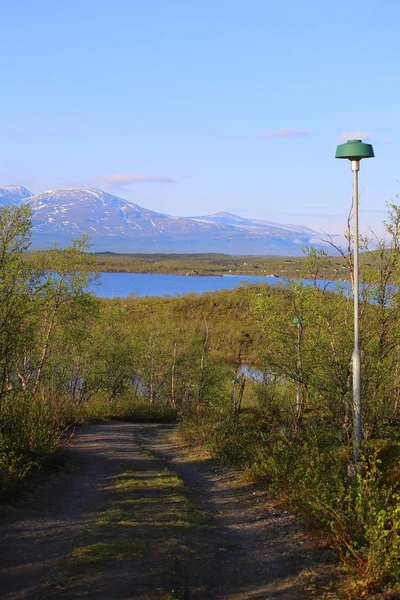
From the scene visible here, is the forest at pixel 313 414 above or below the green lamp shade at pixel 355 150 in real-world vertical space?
below

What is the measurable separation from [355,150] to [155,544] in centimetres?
624

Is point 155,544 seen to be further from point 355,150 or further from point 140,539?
point 355,150

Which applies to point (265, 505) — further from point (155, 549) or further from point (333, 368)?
point (155, 549)

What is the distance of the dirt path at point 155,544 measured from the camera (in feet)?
21.9

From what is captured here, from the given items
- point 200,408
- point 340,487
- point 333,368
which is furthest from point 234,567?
point 200,408

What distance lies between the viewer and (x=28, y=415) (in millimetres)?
14156

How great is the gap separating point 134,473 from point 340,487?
709 cm

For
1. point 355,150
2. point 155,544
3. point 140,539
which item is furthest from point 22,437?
point 355,150

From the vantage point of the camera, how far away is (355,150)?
9461 mm

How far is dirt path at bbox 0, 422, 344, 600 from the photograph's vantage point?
668cm

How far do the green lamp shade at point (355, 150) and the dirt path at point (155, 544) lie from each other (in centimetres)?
561

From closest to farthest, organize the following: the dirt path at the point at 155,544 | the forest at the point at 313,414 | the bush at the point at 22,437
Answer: the dirt path at the point at 155,544, the forest at the point at 313,414, the bush at the point at 22,437

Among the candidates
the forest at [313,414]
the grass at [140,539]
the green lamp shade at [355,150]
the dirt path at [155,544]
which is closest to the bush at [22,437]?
the forest at [313,414]

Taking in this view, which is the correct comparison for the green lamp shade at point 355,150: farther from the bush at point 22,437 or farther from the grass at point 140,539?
the bush at point 22,437
